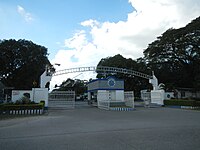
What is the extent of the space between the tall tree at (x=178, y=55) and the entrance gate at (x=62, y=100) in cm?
1772

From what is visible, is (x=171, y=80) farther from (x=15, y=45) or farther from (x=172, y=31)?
(x=15, y=45)

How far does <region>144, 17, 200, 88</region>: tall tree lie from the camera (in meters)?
34.8

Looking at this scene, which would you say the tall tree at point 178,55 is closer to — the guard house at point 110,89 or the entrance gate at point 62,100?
the guard house at point 110,89

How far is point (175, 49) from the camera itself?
123ft

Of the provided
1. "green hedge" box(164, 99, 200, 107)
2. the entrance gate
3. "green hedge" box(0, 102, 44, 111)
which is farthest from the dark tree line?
"green hedge" box(0, 102, 44, 111)

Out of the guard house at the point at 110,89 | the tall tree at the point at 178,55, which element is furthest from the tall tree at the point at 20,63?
the tall tree at the point at 178,55

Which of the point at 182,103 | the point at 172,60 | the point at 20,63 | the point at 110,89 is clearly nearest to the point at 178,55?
the point at 172,60

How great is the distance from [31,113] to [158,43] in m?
29.5

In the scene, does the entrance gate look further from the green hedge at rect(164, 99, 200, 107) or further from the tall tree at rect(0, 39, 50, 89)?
the tall tree at rect(0, 39, 50, 89)

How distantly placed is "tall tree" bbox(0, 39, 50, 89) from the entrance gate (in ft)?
57.7

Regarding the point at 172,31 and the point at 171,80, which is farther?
the point at 171,80

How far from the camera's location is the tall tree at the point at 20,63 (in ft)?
128

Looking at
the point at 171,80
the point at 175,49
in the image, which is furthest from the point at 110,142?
the point at 171,80

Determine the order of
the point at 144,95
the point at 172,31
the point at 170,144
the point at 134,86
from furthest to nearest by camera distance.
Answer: the point at 134,86, the point at 172,31, the point at 144,95, the point at 170,144
